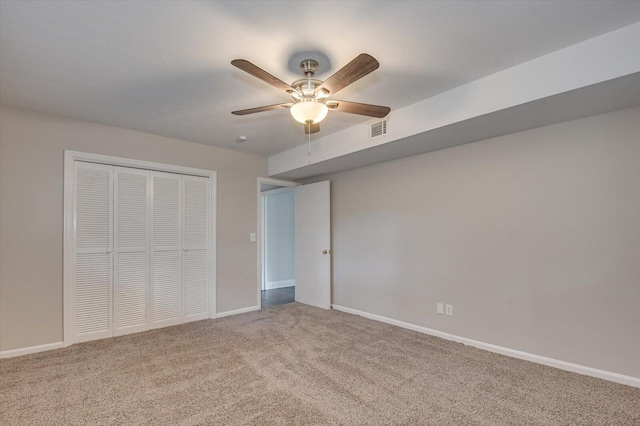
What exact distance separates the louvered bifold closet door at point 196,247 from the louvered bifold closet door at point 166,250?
0.25 ft

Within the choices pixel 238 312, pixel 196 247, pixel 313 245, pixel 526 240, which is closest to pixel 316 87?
pixel 526 240

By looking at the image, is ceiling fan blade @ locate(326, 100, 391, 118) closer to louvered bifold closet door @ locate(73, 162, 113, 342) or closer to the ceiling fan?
the ceiling fan

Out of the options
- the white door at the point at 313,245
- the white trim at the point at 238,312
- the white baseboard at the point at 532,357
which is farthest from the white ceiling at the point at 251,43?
the white trim at the point at 238,312

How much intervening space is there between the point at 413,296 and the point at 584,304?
1.61 meters

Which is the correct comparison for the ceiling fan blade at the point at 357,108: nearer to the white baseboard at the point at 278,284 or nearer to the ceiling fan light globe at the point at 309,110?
the ceiling fan light globe at the point at 309,110

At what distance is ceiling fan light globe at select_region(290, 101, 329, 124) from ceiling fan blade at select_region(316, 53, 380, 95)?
0.12m

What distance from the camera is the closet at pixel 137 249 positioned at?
3449mm

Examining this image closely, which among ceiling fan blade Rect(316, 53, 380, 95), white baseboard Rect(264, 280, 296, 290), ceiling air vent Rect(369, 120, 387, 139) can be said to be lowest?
white baseboard Rect(264, 280, 296, 290)

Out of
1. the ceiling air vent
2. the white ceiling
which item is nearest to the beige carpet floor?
the ceiling air vent

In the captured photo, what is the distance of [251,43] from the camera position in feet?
6.80

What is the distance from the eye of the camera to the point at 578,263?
8.75 ft

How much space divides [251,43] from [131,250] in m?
2.90

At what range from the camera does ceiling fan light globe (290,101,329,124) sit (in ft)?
7.04

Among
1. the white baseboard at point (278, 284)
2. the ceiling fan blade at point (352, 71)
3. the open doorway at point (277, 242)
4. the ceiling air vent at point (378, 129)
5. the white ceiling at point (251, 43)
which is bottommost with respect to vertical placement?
the white baseboard at point (278, 284)
